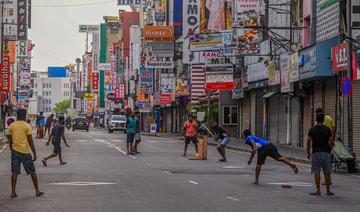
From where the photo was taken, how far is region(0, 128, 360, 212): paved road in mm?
15242

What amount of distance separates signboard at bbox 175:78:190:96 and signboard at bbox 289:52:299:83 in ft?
113

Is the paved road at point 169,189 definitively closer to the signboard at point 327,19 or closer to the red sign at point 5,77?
the signboard at point 327,19

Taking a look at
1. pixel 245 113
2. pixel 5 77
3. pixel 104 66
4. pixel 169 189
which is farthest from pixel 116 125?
pixel 104 66

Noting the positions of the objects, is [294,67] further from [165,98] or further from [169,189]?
[165,98]

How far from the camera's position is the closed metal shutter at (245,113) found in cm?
5821

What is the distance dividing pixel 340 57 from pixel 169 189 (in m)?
15.7

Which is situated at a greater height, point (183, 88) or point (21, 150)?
point (183, 88)

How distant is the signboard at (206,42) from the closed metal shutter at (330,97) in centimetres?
1629

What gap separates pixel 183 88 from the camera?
7744 centimetres

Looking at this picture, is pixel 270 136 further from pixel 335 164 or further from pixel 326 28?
pixel 335 164

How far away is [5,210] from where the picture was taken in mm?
14344

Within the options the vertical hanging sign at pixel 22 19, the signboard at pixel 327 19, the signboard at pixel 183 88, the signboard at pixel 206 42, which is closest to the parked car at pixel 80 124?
the signboard at pixel 183 88

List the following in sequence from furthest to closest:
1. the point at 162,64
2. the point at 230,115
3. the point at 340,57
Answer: the point at 162,64, the point at 230,115, the point at 340,57

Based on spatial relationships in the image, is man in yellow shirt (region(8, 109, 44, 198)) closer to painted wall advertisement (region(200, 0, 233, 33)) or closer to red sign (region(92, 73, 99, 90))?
painted wall advertisement (region(200, 0, 233, 33))
